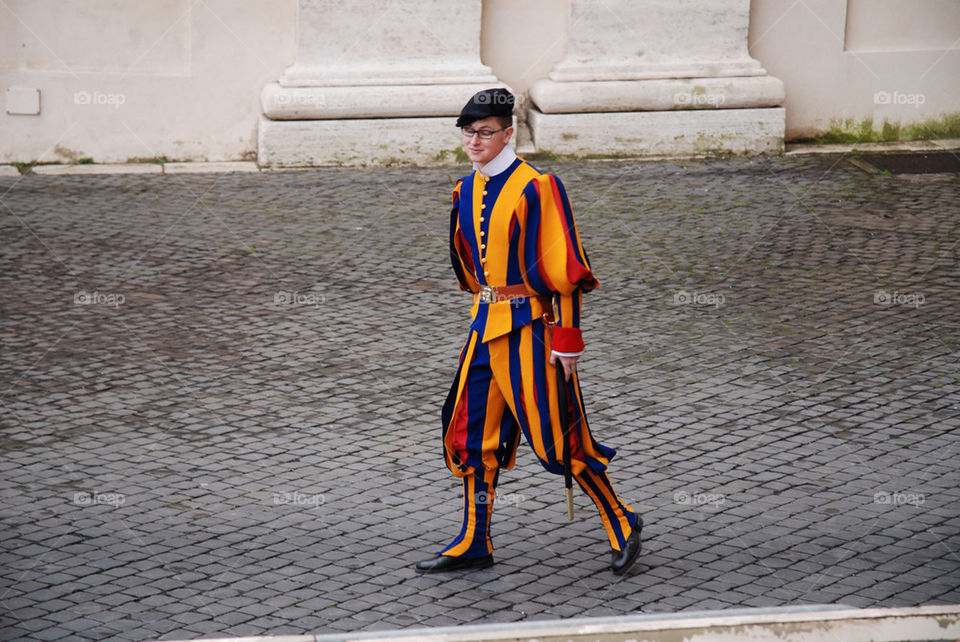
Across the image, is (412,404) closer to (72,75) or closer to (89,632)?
(89,632)

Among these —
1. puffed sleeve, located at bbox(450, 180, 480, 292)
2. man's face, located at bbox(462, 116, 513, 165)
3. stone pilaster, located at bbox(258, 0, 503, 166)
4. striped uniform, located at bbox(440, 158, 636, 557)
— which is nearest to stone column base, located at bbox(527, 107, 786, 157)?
stone pilaster, located at bbox(258, 0, 503, 166)

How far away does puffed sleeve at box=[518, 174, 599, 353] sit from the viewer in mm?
4246

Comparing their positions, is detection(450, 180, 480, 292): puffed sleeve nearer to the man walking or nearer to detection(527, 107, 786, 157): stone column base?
the man walking

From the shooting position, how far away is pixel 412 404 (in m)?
6.12

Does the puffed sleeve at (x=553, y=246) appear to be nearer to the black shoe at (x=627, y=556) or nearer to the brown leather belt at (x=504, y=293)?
the brown leather belt at (x=504, y=293)

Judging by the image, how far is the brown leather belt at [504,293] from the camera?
14.3 feet

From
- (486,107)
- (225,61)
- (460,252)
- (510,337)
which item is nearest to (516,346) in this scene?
(510,337)

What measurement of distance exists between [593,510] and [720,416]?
46.6 inches

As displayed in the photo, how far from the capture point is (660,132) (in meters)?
11.0

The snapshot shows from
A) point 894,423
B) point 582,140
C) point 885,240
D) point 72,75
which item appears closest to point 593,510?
point 894,423

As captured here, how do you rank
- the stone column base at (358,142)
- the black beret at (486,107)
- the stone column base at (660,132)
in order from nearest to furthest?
1. the black beret at (486,107)
2. the stone column base at (358,142)
3. the stone column base at (660,132)

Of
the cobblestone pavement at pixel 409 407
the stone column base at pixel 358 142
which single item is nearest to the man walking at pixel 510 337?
the cobblestone pavement at pixel 409 407

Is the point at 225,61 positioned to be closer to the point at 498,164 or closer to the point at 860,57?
the point at 860,57

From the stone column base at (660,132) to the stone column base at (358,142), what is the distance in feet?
3.11
